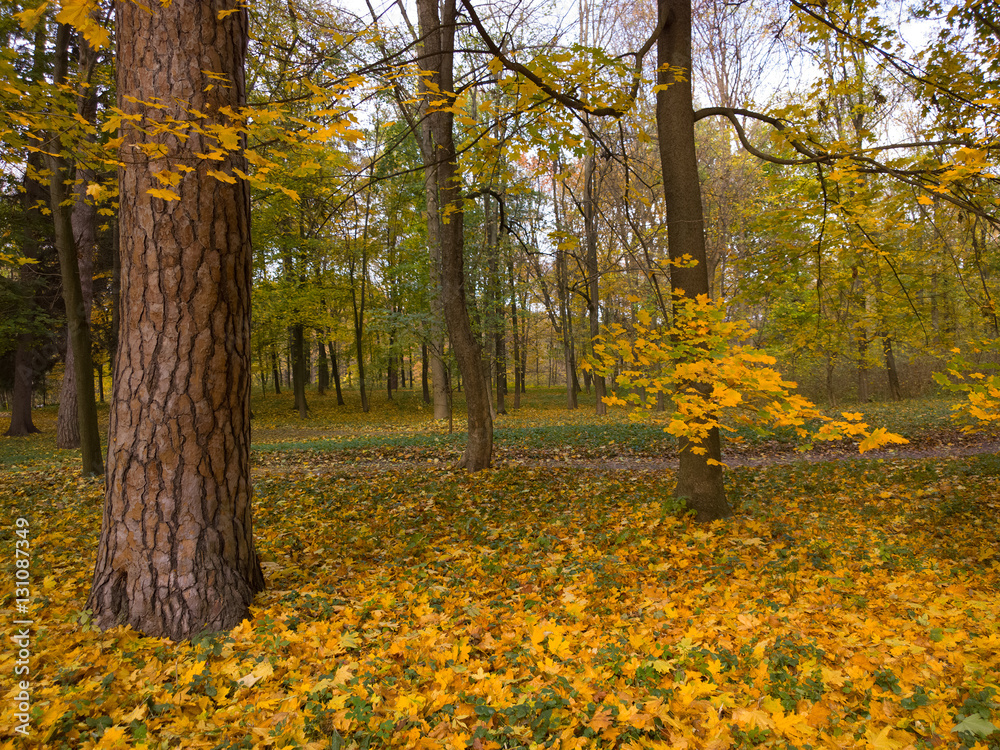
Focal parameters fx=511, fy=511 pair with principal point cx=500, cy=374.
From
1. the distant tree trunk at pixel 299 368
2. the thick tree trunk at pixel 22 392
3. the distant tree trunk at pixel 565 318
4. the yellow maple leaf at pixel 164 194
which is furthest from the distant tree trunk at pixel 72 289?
the distant tree trunk at pixel 565 318

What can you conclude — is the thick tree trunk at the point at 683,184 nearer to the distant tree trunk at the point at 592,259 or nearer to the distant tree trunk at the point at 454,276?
the distant tree trunk at the point at 454,276

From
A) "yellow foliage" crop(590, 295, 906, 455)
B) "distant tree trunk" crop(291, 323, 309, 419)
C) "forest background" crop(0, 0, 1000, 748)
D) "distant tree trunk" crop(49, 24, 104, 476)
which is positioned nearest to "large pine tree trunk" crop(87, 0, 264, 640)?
"forest background" crop(0, 0, 1000, 748)

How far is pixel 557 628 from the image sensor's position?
3.02 m

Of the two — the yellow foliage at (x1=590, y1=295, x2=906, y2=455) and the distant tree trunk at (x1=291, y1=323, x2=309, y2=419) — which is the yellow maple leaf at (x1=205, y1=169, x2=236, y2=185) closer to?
the yellow foliage at (x1=590, y1=295, x2=906, y2=455)

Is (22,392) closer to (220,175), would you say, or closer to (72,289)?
(72,289)

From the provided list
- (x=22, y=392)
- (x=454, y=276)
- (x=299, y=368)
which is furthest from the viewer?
(x=299, y=368)

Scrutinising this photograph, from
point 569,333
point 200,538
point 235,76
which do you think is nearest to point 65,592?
point 200,538

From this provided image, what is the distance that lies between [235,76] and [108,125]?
0.98 meters

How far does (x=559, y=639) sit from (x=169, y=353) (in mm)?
2749

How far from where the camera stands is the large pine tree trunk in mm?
2924

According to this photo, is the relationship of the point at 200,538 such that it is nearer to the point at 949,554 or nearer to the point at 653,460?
the point at 949,554

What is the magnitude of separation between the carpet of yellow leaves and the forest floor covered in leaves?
14 mm

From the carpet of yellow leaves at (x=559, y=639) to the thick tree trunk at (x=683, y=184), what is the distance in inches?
17.1

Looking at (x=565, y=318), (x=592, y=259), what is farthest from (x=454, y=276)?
(x=565, y=318)
